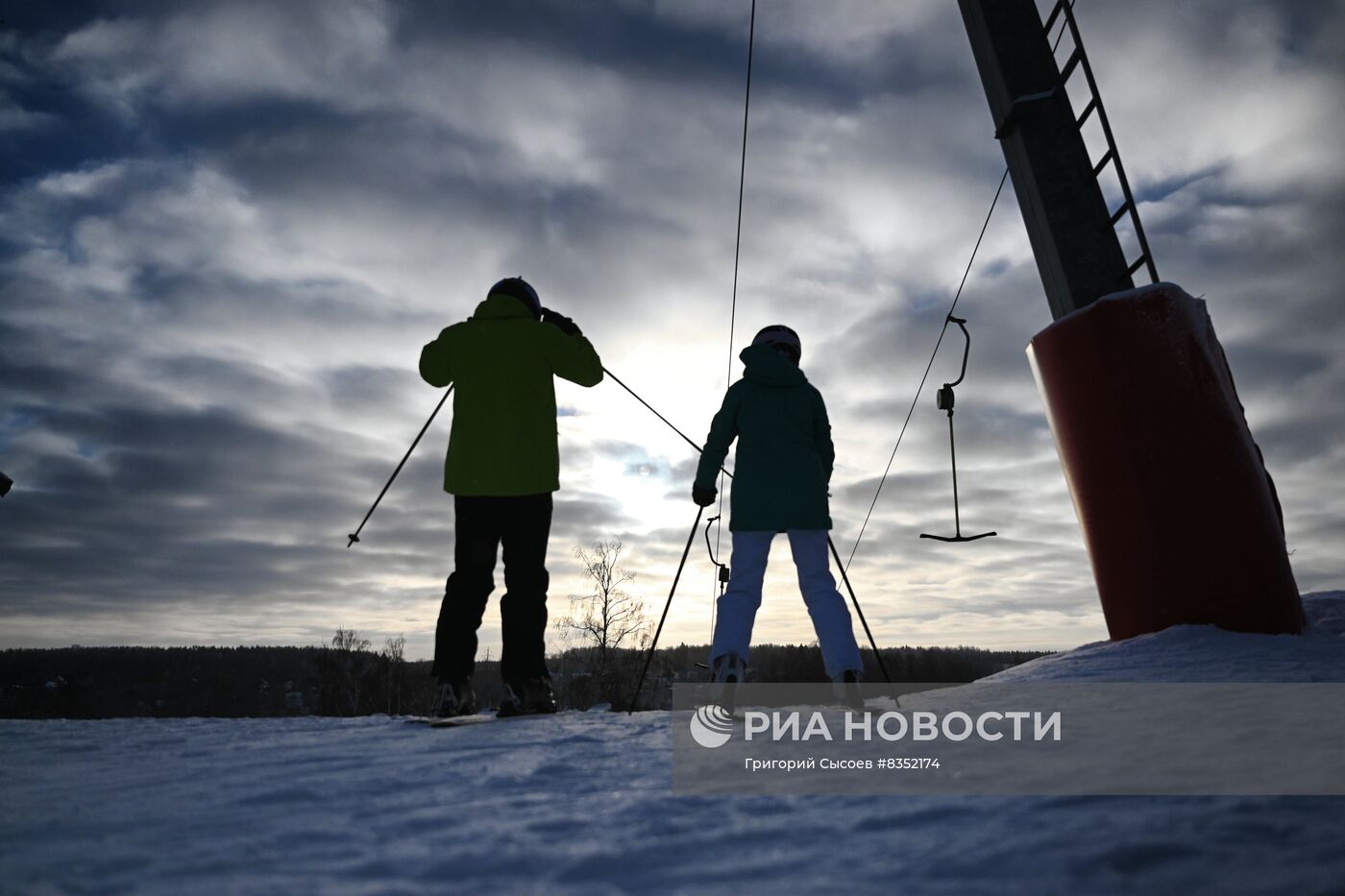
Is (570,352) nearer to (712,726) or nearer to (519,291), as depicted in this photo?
(519,291)

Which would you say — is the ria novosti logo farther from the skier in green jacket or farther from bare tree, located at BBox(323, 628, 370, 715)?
bare tree, located at BBox(323, 628, 370, 715)

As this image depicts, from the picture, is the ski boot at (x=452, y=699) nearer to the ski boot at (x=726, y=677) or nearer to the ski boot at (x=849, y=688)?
the ski boot at (x=726, y=677)

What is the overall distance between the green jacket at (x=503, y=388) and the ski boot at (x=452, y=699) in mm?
992

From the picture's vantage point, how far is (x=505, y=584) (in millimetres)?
4020

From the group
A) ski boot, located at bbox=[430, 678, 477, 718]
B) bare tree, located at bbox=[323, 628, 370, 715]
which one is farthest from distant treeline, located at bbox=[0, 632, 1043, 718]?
ski boot, located at bbox=[430, 678, 477, 718]

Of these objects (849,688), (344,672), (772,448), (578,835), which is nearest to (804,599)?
(849,688)

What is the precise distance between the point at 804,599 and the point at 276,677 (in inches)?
4455

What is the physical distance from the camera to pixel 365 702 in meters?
60.8

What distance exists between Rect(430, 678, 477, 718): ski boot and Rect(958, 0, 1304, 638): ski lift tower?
3.68 meters

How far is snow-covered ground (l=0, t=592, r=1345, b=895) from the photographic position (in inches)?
52.4

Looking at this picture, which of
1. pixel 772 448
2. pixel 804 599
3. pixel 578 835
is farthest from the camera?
pixel 772 448

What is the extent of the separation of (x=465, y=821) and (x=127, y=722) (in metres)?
3.15

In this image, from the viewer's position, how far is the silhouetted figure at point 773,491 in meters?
3.71

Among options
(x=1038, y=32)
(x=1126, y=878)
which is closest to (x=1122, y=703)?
(x=1126, y=878)
